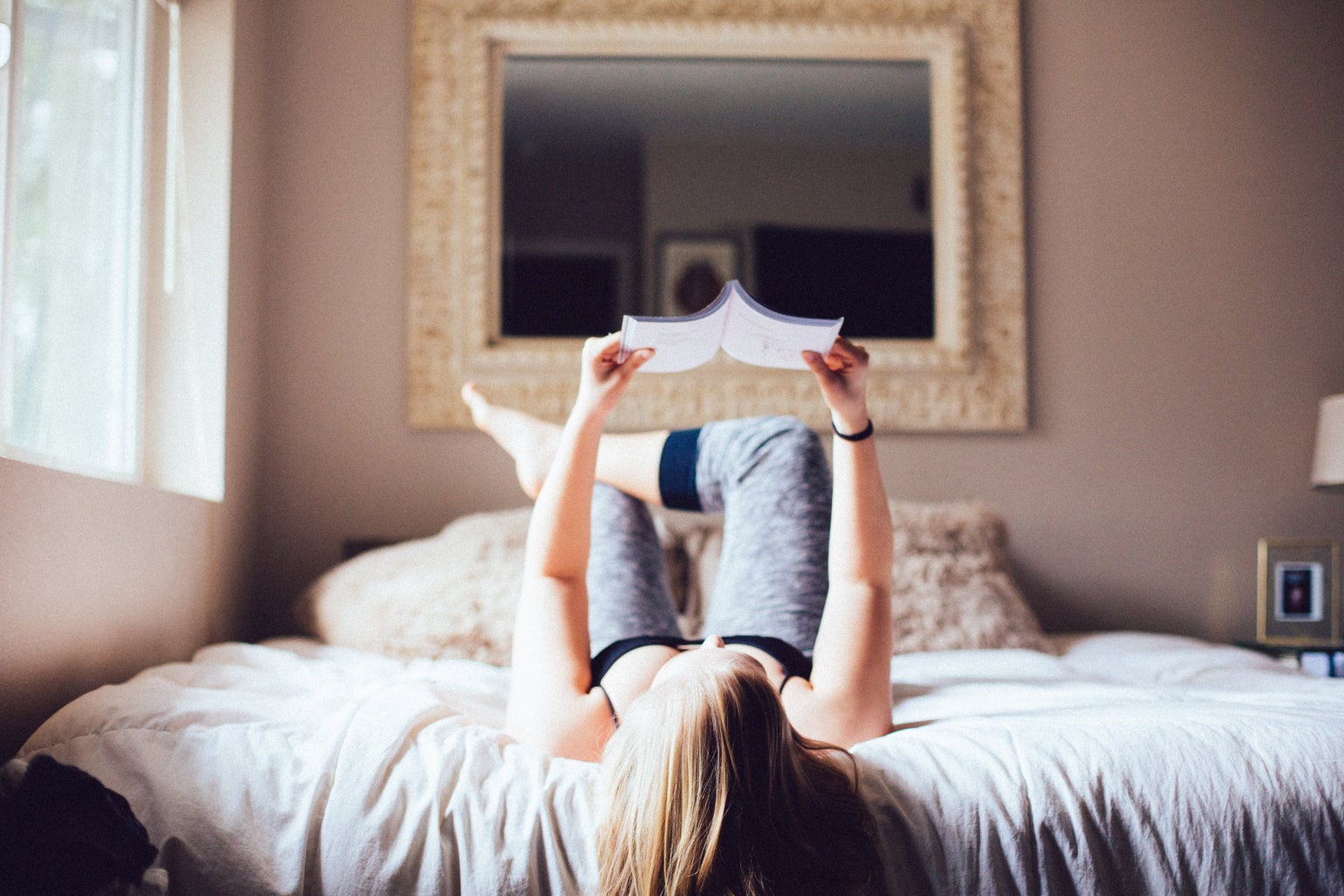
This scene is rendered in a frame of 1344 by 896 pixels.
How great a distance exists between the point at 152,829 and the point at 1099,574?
236cm

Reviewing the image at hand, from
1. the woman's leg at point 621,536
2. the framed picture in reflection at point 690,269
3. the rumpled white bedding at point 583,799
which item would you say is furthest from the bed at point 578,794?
the framed picture in reflection at point 690,269

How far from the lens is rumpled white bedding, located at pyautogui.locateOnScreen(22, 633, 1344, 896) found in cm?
95

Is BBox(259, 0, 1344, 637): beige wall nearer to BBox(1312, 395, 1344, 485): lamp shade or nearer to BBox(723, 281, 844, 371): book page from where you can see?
BBox(1312, 395, 1344, 485): lamp shade

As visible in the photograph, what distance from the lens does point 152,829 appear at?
973 millimetres

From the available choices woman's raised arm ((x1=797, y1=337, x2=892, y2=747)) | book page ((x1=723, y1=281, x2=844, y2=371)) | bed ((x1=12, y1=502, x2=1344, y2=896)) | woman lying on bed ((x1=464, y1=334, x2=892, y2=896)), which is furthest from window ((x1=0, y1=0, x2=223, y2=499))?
woman's raised arm ((x1=797, y1=337, x2=892, y2=747))

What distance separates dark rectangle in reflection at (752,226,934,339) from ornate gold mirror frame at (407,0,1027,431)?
0.16 feet

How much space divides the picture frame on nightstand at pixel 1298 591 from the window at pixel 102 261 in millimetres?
2496

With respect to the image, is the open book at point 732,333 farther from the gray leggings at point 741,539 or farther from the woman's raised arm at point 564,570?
the gray leggings at point 741,539

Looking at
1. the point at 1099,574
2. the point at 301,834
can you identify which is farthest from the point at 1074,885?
the point at 1099,574

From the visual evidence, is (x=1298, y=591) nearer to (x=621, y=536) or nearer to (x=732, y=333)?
(x=621, y=536)

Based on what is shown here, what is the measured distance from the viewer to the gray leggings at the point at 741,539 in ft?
4.91

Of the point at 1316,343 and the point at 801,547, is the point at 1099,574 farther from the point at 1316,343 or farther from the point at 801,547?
the point at 801,547

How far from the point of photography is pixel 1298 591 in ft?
7.98

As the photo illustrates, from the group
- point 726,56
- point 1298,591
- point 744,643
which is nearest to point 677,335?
point 744,643
